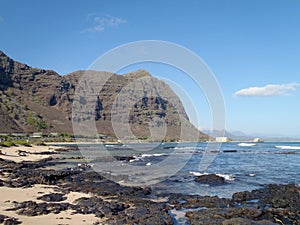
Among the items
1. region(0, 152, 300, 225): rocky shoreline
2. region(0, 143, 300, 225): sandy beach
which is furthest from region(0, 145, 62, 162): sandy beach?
region(0, 152, 300, 225): rocky shoreline

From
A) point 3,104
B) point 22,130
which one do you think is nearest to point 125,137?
point 22,130

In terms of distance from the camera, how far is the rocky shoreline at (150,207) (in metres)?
11.1

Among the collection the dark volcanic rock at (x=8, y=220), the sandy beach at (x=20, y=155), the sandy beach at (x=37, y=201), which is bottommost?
the sandy beach at (x=20, y=155)

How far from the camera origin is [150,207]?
42.8ft

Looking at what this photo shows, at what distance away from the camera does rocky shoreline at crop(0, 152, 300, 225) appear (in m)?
11.1

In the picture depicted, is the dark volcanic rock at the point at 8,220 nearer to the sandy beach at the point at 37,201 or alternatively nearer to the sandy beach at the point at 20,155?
the sandy beach at the point at 37,201

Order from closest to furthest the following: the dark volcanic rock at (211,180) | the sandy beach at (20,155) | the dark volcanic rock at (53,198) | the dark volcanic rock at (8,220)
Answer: the dark volcanic rock at (8,220) → the dark volcanic rock at (53,198) → the dark volcanic rock at (211,180) → the sandy beach at (20,155)

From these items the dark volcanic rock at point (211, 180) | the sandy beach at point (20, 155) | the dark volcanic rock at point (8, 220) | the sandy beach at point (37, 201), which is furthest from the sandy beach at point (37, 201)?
the sandy beach at point (20, 155)

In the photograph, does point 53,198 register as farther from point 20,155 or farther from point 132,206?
point 20,155

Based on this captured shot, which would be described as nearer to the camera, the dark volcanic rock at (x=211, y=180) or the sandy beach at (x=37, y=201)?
the sandy beach at (x=37, y=201)

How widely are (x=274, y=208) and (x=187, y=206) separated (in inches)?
162

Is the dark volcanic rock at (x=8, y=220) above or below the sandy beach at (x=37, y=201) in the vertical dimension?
above

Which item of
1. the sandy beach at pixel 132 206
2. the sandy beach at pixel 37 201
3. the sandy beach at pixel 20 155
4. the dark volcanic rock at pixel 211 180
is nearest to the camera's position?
the sandy beach at pixel 37 201

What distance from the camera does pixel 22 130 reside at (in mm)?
128375
